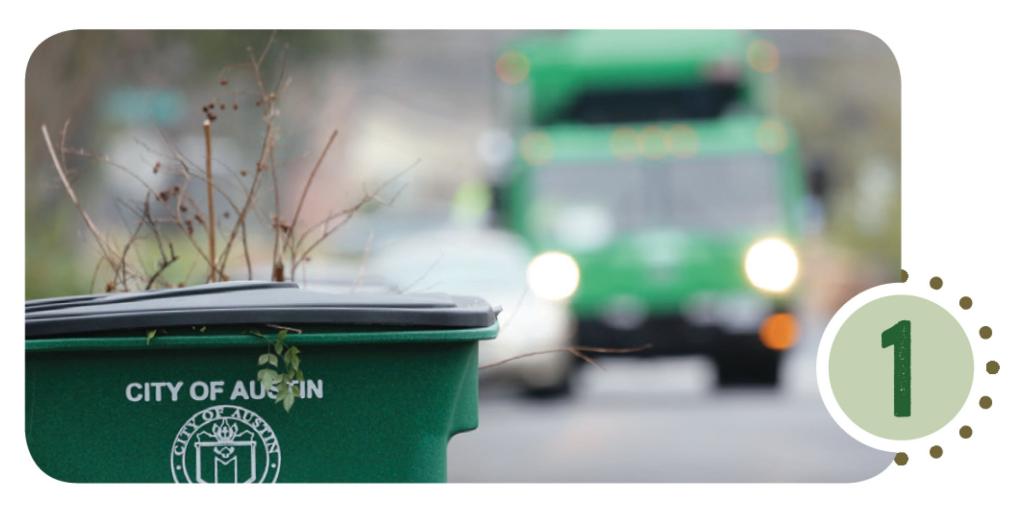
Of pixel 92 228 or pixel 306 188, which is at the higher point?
pixel 306 188

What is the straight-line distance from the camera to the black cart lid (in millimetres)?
3553

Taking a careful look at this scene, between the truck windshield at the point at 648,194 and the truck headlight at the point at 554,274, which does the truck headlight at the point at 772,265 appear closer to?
the truck windshield at the point at 648,194

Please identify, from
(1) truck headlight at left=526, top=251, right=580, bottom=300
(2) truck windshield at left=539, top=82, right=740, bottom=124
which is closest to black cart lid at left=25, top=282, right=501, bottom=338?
(1) truck headlight at left=526, top=251, right=580, bottom=300

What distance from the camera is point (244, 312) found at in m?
3.55

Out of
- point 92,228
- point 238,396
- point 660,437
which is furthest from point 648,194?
point 238,396

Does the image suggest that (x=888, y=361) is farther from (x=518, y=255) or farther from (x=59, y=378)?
(x=518, y=255)

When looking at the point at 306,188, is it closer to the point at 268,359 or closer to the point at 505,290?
the point at 268,359

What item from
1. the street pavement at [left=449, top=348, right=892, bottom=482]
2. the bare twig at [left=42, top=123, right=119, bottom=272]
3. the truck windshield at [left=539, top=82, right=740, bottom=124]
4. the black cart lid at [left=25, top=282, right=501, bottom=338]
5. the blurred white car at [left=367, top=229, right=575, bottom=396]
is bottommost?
the street pavement at [left=449, top=348, right=892, bottom=482]

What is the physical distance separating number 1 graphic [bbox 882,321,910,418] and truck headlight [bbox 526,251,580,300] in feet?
26.4

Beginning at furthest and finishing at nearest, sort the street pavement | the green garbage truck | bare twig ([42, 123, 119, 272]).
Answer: the green garbage truck → the street pavement → bare twig ([42, 123, 119, 272])

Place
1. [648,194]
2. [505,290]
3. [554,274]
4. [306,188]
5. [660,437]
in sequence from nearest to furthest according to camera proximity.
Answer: [306,188], [660,437], [505,290], [554,274], [648,194]

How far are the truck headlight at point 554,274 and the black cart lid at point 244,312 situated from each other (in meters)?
8.40

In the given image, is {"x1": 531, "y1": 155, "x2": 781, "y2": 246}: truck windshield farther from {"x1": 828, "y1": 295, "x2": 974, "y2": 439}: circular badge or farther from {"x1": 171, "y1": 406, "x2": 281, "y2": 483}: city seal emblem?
{"x1": 171, "y1": 406, "x2": 281, "y2": 483}: city seal emblem

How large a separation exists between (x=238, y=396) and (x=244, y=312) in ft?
0.70
